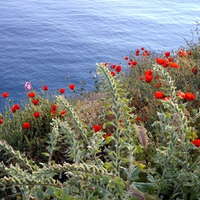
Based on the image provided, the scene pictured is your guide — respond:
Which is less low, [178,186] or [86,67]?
[178,186]

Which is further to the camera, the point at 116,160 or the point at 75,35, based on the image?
the point at 75,35

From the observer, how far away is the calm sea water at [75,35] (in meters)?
9.79

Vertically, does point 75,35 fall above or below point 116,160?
below

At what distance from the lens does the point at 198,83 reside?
409 centimetres

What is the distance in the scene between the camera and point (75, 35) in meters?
12.8

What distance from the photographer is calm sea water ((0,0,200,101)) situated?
9.79 meters

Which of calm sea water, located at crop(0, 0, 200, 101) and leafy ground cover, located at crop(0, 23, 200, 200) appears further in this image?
calm sea water, located at crop(0, 0, 200, 101)

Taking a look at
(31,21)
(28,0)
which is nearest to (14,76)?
(31,21)

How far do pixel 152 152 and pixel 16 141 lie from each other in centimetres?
185

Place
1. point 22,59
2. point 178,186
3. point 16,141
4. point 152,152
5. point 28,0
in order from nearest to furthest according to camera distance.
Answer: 1. point 178,186
2. point 152,152
3. point 16,141
4. point 22,59
5. point 28,0

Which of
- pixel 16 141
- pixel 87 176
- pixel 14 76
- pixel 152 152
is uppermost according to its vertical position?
pixel 87 176

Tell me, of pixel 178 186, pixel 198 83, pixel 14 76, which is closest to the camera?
pixel 178 186

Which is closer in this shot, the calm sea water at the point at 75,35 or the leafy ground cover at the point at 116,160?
the leafy ground cover at the point at 116,160

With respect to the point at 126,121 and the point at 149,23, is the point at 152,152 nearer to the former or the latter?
the point at 126,121
